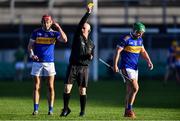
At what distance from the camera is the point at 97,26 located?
148ft

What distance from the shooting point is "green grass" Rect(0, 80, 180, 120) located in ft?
60.6

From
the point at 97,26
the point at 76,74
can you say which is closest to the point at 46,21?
the point at 76,74

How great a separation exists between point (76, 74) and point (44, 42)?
112 cm

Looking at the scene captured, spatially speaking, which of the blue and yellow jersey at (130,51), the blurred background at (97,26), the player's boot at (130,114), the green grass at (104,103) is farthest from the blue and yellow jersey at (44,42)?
the blurred background at (97,26)

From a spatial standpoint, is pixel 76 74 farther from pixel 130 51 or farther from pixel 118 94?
pixel 118 94

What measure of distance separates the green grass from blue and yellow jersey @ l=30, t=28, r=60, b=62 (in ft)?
4.39

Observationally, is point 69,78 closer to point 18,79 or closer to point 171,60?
point 171,60

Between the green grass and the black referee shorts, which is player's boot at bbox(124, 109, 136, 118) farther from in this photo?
the black referee shorts

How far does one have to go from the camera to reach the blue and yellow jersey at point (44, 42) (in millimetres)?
18688

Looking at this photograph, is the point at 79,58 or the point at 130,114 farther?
the point at 130,114

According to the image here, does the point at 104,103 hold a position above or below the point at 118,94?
above

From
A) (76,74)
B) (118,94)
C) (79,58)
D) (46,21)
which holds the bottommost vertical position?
(118,94)

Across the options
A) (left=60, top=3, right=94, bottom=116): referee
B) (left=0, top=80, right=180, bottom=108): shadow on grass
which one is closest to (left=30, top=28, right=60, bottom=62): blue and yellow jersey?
(left=60, top=3, right=94, bottom=116): referee

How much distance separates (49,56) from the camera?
18.9 metres
